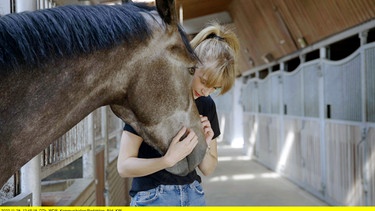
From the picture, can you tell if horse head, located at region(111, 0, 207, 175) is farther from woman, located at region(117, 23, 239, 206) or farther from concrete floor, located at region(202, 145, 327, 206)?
concrete floor, located at region(202, 145, 327, 206)

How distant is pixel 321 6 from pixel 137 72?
4122 mm

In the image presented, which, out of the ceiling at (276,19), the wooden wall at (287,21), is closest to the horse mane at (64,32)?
the ceiling at (276,19)

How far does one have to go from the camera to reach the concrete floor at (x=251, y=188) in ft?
18.9

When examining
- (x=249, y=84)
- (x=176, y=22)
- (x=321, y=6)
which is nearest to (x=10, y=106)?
(x=176, y=22)

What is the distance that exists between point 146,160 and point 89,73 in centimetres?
Result: 43

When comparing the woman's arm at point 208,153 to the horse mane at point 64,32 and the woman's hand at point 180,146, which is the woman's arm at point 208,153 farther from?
the horse mane at point 64,32

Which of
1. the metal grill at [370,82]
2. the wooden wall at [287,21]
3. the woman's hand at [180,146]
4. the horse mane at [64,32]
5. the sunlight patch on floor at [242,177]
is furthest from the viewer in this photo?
the sunlight patch on floor at [242,177]

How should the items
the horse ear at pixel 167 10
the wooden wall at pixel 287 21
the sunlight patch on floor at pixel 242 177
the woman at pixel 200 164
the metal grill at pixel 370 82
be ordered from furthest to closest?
the sunlight patch on floor at pixel 242 177 < the wooden wall at pixel 287 21 < the metal grill at pixel 370 82 < the woman at pixel 200 164 < the horse ear at pixel 167 10

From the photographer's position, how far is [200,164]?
169cm

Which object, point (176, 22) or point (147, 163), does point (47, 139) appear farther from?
point (176, 22)

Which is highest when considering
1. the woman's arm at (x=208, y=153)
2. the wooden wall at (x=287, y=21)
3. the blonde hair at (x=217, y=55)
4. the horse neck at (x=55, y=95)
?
the wooden wall at (x=287, y=21)

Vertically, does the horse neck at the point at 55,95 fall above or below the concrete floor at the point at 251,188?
above

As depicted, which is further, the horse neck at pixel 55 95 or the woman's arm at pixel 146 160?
the woman's arm at pixel 146 160

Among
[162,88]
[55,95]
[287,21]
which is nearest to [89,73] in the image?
[55,95]
